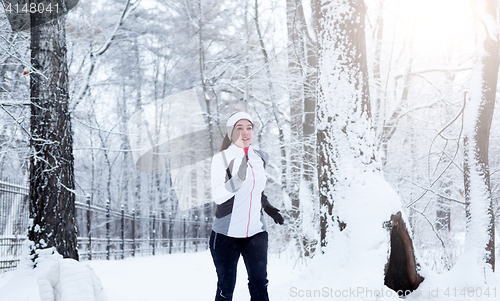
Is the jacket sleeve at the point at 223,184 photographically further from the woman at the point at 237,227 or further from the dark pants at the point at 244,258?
the dark pants at the point at 244,258

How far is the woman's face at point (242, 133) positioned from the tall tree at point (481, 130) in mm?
3296

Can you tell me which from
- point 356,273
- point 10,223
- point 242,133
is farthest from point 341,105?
point 10,223

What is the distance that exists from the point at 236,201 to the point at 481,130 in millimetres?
3669

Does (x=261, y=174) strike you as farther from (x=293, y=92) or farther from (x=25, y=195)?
(x=25, y=195)

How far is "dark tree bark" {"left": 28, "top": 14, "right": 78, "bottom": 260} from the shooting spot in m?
5.26

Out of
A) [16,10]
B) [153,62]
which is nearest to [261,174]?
[16,10]

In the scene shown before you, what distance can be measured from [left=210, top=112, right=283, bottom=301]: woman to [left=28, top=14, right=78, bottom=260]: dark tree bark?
3.21m

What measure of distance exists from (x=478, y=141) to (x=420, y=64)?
195 inches

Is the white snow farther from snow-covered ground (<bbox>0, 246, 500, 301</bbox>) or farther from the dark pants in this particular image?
the dark pants

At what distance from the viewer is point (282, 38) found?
10.4 metres

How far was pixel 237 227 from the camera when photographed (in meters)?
3.08

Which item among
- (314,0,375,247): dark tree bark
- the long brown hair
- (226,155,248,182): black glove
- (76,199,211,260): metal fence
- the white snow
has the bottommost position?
(76,199,211,260): metal fence

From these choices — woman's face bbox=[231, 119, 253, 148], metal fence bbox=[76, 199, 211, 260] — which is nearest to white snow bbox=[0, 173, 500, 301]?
woman's face bbox=[231, 119, 253, 148]

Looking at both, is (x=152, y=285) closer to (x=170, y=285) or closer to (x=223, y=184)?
(x=170, y=285)
